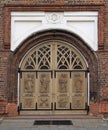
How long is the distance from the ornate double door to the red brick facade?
35 cm

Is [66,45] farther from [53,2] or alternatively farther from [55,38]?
[53,2]

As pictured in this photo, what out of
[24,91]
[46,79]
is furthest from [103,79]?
[24,91]

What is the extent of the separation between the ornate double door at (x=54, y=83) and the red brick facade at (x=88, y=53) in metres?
0.35

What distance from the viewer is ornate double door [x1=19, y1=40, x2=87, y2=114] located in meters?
12.1

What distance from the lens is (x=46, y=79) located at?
1216 cm

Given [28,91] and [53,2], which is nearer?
[53,2]

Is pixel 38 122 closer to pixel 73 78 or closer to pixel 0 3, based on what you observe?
pixel 73 78

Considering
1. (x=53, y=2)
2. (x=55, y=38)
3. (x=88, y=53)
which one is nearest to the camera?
(x=53, y=2)

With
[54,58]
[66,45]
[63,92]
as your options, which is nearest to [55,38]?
[66,45]

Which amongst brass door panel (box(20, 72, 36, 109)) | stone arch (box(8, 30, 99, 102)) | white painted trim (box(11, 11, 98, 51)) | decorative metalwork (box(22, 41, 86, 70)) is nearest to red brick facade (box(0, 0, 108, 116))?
stone arch (box(8, 30, 99, 102))

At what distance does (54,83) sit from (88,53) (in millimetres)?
1470

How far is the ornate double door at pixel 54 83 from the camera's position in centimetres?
1212

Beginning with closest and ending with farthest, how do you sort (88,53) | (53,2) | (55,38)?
(53,2) → (88,53) → (55,38)

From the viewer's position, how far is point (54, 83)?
12156 mm
